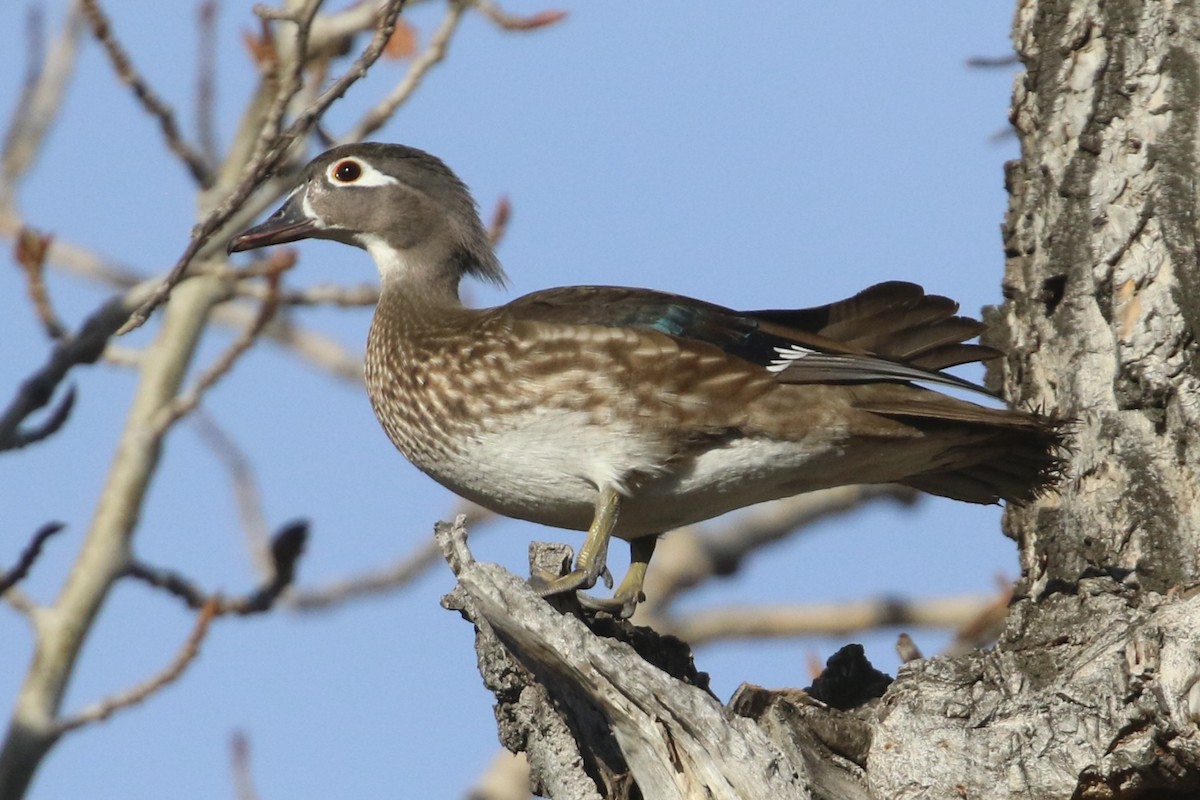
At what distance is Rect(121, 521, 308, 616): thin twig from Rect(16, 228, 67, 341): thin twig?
106 cm

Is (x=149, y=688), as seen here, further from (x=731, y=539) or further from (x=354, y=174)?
(x=731, y=539)

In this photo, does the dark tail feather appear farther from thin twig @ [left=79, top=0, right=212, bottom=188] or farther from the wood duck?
thin twig @ [left=79, top=0, right=212, bottom=188]

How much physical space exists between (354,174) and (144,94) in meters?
0.91

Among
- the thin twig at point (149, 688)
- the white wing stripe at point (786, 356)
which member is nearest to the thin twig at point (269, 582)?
the thin twig at point (149, 688)

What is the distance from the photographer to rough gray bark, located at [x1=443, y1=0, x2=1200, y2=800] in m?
3.76

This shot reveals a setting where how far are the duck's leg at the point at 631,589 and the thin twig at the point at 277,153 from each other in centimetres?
140

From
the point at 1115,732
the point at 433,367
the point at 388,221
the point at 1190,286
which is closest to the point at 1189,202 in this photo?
the point at 1190,286

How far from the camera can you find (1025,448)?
4852 mm

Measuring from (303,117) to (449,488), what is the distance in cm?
121

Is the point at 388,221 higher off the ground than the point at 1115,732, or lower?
higher

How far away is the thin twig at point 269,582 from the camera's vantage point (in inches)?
218

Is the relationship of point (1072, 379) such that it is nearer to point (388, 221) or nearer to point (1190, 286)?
point (1190, 286)

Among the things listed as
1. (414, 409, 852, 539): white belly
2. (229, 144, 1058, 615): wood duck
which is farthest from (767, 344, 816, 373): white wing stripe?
(414, 409, 852, 539): white belly

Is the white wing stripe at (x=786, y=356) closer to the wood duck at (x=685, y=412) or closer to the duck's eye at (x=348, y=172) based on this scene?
the wood duck at (x=685, y=412)
